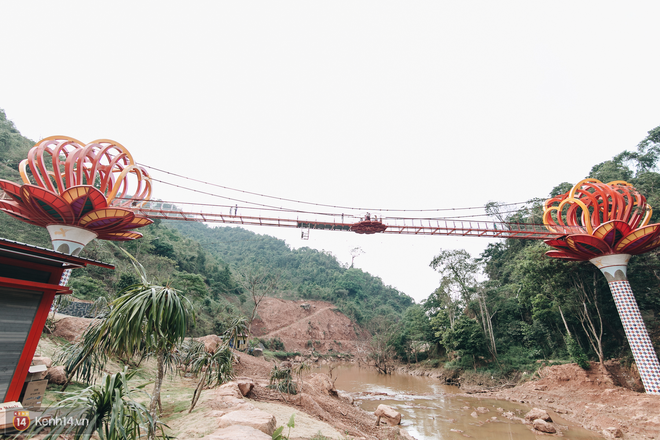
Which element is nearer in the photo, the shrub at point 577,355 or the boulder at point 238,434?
the boulder at point 238,434

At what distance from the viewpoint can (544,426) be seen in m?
12.1

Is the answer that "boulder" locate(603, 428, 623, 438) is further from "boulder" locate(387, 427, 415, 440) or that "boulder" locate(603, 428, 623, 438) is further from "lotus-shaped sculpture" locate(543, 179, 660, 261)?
"lotus-shaped sculpture" locate(543, 179, 660, 261)

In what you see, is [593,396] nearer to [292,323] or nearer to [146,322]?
[146,322]

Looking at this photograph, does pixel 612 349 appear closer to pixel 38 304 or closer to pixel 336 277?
pixel 38 304

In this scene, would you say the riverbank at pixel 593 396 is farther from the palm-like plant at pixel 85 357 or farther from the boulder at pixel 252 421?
the palm-like plant at pixel 85 357

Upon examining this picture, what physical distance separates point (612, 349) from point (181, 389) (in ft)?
79.6

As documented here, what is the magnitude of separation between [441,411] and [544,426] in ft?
16.1

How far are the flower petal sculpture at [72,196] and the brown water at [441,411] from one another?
16.4 meters

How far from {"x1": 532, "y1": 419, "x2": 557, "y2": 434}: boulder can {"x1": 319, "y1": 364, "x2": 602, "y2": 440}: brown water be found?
360 mm

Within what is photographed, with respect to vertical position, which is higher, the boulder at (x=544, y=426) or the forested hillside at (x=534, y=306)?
the forested hillside at (x=534, y=306)

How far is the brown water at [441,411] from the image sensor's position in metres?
12.1

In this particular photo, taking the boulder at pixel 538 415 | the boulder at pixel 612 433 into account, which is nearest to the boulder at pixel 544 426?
the boulder at pixel 538 415

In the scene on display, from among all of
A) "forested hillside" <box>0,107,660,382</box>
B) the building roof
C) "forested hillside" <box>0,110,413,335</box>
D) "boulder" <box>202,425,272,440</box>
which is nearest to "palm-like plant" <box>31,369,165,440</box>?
"boulder" <box>202,425,272,440</box>

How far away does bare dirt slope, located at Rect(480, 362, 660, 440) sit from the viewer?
12.2 meters
